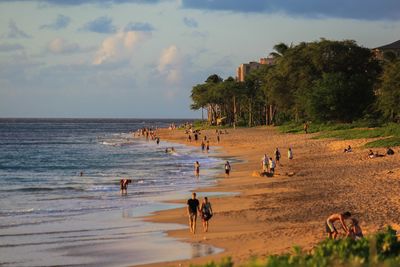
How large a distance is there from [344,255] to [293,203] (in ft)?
50.5

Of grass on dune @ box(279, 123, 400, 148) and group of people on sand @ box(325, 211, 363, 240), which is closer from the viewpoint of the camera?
group of people on sand @ box(325, 211, 363, 240)

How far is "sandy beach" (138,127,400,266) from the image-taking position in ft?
56.2

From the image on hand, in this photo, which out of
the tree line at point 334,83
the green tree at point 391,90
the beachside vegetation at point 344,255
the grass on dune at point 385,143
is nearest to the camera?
the beachside vegetation at point 344,255

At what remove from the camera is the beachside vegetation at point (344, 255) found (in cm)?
746

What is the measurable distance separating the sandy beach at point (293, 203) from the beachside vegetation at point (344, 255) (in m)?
4.41

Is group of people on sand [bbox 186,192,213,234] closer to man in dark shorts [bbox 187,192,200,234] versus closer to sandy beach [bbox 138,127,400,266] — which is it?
man in dark shorts [bbox 187,192,200,234]

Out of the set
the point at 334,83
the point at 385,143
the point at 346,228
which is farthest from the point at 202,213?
the point at 334,83

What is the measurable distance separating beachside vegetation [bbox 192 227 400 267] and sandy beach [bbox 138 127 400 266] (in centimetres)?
441

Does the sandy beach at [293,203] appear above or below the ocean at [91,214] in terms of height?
above

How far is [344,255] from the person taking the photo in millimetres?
8961

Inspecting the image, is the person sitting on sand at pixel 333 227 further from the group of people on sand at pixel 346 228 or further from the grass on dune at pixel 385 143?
the grass on dune at pixel 385 143

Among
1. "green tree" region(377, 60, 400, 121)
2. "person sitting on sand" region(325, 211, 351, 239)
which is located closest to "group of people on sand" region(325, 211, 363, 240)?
"person sitting on sand" region(325, 211, 351, 239)

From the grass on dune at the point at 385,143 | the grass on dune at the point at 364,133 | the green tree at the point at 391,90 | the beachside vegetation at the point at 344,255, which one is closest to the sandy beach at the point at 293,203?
the grass on dune at the point at 385,143

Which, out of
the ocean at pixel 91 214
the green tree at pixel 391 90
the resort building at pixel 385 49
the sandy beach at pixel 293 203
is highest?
the resort building at pixel 385 49
